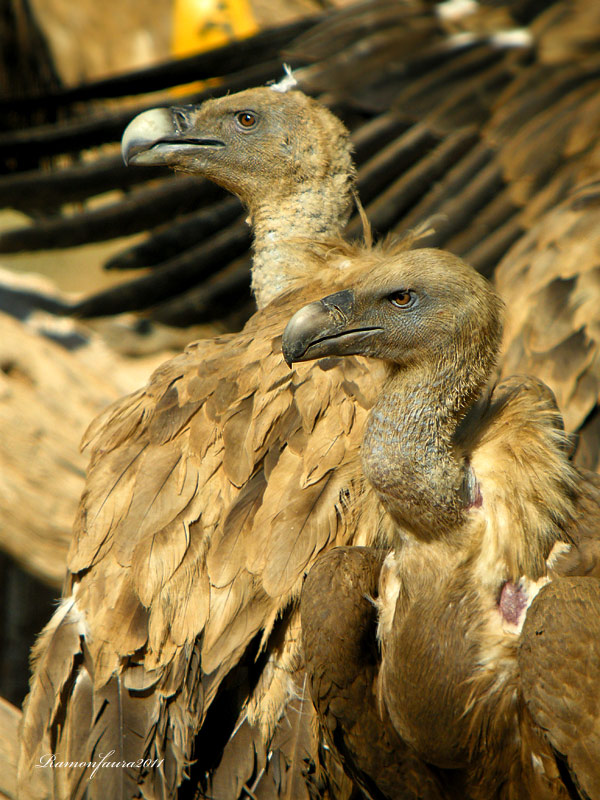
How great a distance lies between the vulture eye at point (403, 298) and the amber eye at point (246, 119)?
1.32 meters

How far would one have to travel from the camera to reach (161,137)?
3266mm

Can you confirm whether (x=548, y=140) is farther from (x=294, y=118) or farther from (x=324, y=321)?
(x=324, y=321)

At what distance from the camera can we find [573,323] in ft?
11.4

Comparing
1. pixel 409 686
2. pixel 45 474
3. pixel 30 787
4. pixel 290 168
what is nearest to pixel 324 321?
pixel 409 686

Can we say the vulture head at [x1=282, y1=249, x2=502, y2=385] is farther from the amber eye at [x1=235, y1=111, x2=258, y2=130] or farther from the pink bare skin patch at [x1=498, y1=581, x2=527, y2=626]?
the amber eye at [x1=235, y1=111, x2=258, y2=130]

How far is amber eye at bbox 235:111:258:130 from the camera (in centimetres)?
331

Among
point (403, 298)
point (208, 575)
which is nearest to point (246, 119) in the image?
point (403, 298)

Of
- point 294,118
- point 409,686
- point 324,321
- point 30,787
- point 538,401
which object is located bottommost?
point 30,787

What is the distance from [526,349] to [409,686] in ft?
5.26

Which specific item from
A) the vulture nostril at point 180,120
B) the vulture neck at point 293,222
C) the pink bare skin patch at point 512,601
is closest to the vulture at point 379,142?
the vulture nostril at point 180,120

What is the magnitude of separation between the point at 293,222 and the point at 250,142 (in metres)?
0.32

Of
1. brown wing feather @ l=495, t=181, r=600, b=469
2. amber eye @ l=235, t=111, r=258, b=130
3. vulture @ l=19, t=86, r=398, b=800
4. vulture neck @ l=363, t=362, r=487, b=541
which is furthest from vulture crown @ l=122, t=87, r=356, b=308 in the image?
vulture neck @ l=363, t=362, r=487, b=541

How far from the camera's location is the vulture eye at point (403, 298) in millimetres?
2184

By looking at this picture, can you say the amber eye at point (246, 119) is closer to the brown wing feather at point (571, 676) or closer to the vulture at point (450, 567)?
the vulture at point (450, 567)
